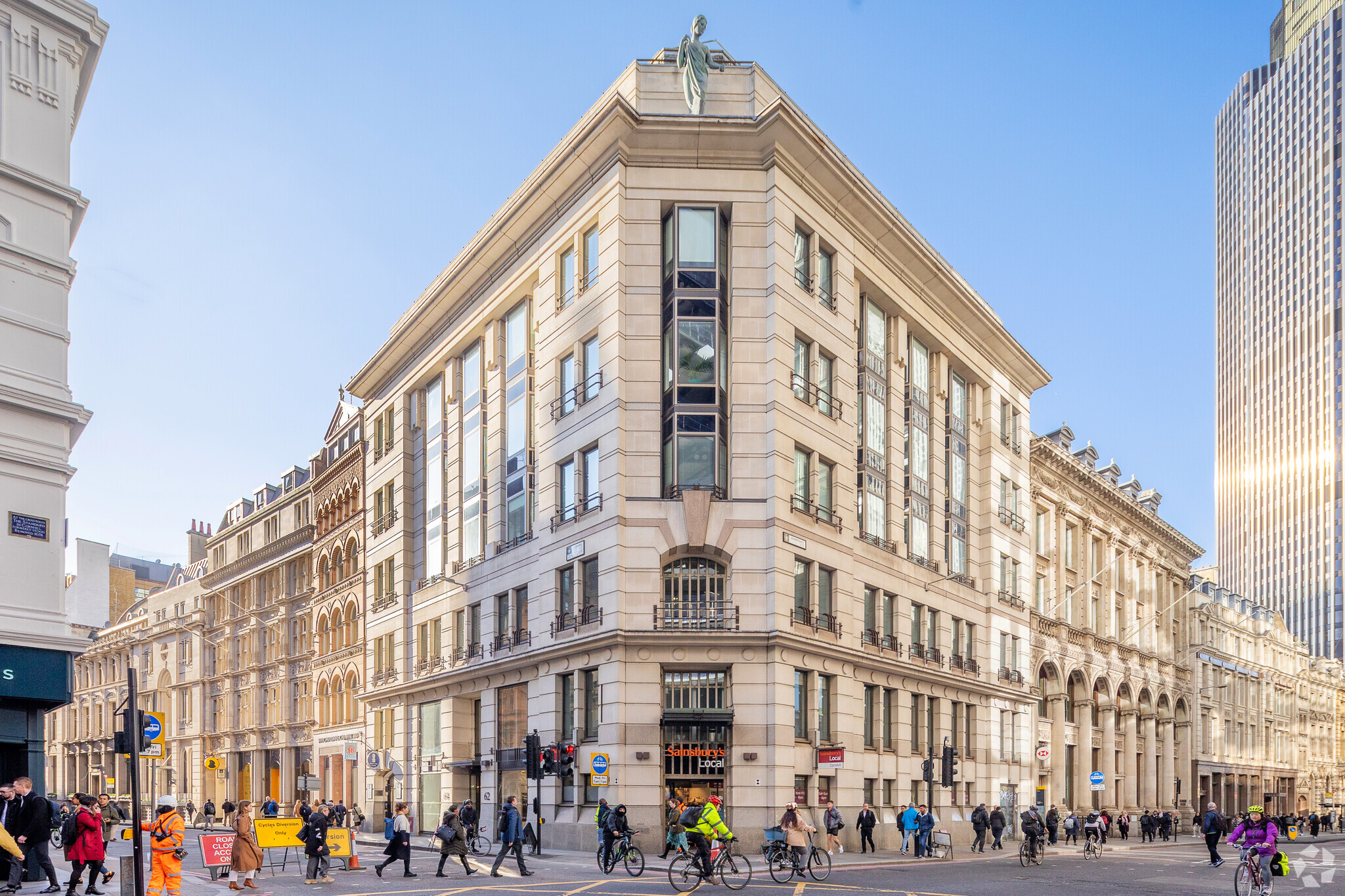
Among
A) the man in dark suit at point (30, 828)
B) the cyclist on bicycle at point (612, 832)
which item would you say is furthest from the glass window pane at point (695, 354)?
the man in dark suit at point (30, 828)

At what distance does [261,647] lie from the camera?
248ft

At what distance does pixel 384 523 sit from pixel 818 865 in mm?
35453

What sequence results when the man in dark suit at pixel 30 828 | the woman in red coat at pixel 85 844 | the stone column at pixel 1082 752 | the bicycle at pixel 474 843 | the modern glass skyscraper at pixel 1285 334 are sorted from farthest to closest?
the modern glass skyscraper at pixel 1285 334 → the stone column at pixel 1082 752 → the bicycle at pixel 474 843 → the woman in red coat at pixel 85 844 → the man in dark suit at pixel 30 828

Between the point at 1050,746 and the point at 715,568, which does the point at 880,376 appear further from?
the point at 1050,746

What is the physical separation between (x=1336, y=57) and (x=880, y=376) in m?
144

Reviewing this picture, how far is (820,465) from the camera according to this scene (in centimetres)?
4228

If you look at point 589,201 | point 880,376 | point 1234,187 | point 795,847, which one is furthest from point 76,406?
point 1234,187

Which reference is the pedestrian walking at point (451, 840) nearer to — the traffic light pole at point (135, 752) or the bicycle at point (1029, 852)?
the traffic light pole at point (135, 752)

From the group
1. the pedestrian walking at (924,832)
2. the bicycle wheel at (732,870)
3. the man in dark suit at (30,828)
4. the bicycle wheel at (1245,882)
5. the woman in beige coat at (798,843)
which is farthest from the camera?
the pedestrian walking at (924,832)

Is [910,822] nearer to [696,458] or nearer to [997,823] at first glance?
[997,823]

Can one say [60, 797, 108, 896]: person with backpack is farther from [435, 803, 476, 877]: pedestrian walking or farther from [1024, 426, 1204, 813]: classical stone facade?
[1024, 426, 1204, 813]: classical stone facade

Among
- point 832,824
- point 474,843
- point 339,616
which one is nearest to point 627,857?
point 474,843

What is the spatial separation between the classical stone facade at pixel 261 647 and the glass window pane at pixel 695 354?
121ft

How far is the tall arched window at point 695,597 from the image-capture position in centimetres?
3828
